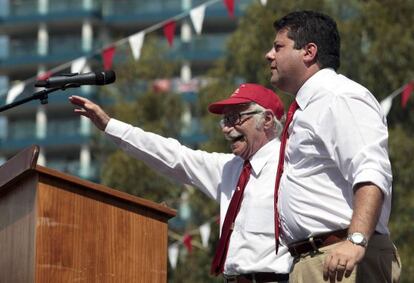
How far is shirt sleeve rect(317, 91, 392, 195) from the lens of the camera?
464 cm

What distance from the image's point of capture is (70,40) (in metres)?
62.8

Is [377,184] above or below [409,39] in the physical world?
below

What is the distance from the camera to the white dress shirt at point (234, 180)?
19.8 feet

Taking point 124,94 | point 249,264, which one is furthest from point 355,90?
point 124,94

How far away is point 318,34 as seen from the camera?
507cm

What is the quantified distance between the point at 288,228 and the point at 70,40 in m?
58.3

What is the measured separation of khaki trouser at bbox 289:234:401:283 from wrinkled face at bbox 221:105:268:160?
1440mm

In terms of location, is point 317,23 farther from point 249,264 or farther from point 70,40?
point 70,40

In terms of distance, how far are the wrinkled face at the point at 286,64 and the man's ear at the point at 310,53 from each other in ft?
0.05

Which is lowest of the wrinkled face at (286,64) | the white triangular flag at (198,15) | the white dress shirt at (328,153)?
the white dress shirt at (328,153)

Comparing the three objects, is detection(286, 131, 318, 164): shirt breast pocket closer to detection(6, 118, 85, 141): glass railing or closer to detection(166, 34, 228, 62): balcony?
detection(166, 34, 228, 62): balcony

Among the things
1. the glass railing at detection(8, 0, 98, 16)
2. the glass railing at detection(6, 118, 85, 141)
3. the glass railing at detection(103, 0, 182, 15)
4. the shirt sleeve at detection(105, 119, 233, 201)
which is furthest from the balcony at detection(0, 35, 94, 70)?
the shirt sleeve at detection(105, 119, 233, 201)

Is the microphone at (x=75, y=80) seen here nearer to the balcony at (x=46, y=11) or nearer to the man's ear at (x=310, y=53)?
the man's ear at (x=310, y=53)

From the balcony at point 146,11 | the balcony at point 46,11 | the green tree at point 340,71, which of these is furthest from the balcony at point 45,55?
the green tree at point 340,71
